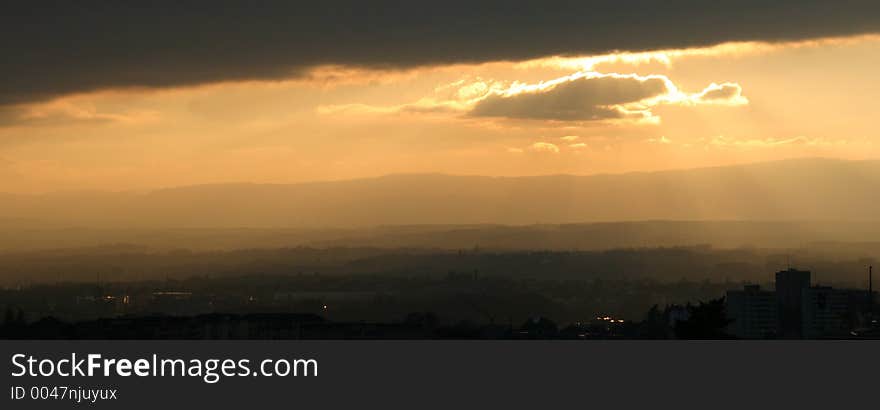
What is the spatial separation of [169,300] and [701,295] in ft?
83.9

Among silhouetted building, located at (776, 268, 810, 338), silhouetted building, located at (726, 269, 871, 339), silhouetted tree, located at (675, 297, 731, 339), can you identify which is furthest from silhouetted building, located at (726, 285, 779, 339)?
silhouetted tree, located at (675, 297, 731, 339)

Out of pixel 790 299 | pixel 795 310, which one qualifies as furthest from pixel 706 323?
pixel 790 299

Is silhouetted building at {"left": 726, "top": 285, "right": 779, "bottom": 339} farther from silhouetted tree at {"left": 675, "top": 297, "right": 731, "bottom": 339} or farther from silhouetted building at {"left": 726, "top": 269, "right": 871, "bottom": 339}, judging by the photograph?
silhouetted tree at {"left": 675, "top": 297, "right": 731, "bottom": 339}

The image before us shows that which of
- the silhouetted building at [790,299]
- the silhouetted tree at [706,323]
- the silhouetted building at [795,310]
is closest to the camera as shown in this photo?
the silhouetted tree at [706,323]

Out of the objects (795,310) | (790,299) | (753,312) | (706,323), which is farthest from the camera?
(790,299)

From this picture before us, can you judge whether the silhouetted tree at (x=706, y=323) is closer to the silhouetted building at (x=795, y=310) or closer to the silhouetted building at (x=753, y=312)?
the silhouetted building at (x=795, y=310)

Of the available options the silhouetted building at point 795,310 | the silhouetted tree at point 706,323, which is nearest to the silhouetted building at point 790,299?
the silhouetted building at point 795,310

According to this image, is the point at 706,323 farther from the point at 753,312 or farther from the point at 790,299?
the point at 790,299

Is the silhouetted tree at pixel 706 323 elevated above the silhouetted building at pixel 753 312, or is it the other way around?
the silhouetted building at pixel 753 312

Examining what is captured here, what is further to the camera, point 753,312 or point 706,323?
point 753,312

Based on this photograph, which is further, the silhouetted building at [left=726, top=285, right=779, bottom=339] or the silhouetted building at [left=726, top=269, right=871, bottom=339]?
the silhouetted building at [left=726, top=269, right=871, bottom=339]

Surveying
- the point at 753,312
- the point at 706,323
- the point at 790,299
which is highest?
the point at 790,299
